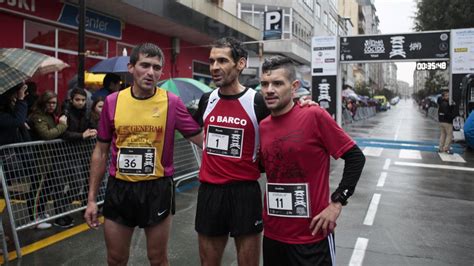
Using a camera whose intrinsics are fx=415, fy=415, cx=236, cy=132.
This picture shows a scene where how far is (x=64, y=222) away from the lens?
5.35 meters

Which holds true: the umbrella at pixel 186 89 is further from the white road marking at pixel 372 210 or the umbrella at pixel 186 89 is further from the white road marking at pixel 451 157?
the white road marking at pixel 451 157

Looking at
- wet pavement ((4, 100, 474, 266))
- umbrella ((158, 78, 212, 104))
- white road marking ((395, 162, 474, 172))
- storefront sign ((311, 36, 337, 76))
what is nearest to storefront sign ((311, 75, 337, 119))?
storefront sign ((311, 36, 337, 76))

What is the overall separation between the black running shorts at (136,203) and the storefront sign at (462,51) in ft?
53.4

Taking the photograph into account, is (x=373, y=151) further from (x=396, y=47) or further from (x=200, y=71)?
(x=200, y=71)

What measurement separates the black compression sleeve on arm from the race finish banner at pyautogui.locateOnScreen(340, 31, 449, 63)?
52.4ft

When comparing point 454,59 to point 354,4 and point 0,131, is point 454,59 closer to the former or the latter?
point 0,131

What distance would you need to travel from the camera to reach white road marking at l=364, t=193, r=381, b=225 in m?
5.84

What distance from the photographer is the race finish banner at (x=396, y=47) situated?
648 inches

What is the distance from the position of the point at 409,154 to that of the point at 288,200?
1196 cm

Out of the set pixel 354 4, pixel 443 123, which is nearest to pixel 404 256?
pixel 443 123

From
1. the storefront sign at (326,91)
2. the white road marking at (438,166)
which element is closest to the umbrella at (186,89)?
the white road marking at (438,166)

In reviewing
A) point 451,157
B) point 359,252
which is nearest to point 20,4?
point 359,252

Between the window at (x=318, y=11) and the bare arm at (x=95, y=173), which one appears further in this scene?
the window at (x=318, y=11)

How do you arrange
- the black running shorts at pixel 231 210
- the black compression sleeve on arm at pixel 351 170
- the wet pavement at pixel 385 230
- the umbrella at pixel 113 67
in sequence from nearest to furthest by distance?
the black compression sleeve on arm at pixel 351 170
the black running shorts at pixel 231 210
the wet pavement at pixel 385 230
the umbrella at pixel 113 67
